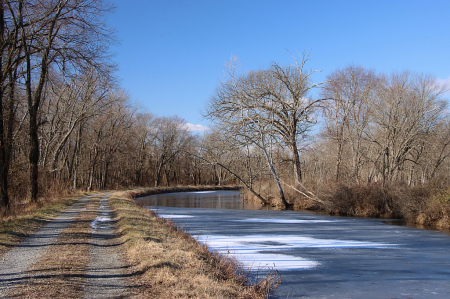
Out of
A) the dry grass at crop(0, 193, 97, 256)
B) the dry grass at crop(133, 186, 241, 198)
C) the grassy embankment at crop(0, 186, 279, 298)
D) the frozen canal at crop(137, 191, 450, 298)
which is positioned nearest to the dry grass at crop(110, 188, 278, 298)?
the grassy embankment at crop(0, 186, 279, 298)

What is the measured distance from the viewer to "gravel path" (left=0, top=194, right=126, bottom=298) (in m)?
5.20

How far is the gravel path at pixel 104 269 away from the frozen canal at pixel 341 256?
292 centimetres

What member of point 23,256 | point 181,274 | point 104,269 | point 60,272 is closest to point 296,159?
point 181,274

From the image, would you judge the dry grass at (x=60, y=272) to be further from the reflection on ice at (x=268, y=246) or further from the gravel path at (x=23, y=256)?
the reflection on ice at (x=268, y=246)

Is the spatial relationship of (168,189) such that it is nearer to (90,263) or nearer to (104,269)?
(90,263)

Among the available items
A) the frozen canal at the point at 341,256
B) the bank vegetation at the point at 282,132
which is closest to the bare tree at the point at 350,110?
the bank vegetation at the point at 282,132

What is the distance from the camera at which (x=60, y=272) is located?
588 centimetres

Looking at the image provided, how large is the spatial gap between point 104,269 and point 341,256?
6.52m

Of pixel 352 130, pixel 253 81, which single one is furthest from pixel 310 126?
pixel 253 81

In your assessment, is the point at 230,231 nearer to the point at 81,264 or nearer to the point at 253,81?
the point at 81,264

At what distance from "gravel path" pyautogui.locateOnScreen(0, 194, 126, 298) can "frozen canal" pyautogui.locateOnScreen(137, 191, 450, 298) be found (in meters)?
2.99

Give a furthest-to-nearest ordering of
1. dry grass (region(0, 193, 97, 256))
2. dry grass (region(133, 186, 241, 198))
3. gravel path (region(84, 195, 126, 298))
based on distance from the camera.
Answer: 1. dry grass (region(133, 186, 241, 198))
2. dry grass (region(0, 193, 97, 256))
3. gravel path (region(84, 195, 126, 298))

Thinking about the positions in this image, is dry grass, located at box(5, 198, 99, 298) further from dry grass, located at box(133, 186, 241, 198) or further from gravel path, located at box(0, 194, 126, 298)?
dry grass, located at box(133, 186, 241, 198)

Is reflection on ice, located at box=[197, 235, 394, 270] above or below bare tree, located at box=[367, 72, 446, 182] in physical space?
below
